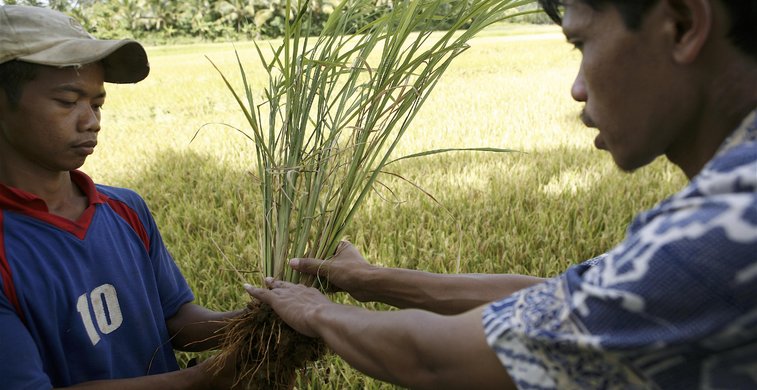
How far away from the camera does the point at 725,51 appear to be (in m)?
0.81

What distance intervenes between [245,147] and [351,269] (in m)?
3.84

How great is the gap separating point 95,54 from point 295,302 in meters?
0.65

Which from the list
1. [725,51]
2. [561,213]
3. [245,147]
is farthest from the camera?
[245,147]

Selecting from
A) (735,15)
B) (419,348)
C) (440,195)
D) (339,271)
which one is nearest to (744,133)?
(735,15)

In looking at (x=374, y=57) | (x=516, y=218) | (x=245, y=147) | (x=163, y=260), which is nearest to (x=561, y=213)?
(x=516, y=218)

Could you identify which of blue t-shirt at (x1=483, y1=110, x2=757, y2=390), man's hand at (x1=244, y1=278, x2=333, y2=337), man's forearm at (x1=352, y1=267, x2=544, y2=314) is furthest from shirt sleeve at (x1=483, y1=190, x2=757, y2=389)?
man's forearm at (x1=352, y1=267, x2=544, y2=314)

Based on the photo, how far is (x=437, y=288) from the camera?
4.87 feet

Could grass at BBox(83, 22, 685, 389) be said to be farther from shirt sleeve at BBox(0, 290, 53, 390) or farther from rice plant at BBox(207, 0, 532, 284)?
shirt sleeve at BBox(0, 290, 53, 390)

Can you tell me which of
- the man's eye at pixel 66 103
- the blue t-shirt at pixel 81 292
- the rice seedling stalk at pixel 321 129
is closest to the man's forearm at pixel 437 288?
the rice seedling stalk at pixel 321 129

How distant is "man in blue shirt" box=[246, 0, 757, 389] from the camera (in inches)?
28.0

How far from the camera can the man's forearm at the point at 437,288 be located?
1.46 meters

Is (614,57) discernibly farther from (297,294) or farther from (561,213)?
(561,213)

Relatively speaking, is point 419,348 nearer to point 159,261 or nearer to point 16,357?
point 16,357

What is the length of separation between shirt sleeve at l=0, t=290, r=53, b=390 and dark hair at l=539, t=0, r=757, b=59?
109 centimetres
